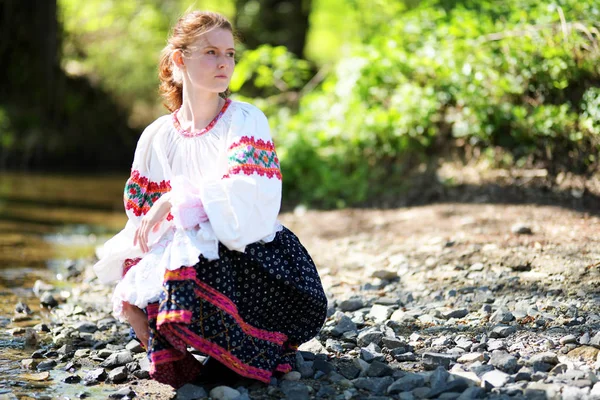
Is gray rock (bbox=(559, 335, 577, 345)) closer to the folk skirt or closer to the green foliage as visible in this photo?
the folk skirt

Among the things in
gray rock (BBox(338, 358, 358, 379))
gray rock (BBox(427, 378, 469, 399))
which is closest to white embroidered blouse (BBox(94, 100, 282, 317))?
gray rock (BBox(338, 358, 358, 379))

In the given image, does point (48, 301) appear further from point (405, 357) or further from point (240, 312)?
point (405, 357)

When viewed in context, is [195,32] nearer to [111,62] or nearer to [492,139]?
[492,139]

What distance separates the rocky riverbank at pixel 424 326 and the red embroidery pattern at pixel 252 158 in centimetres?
84

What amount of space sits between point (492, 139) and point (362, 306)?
2825 millimetres

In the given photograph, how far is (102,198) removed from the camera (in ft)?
30.9

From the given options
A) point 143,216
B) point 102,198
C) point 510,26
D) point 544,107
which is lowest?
point 102,198

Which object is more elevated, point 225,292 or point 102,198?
point 225,292

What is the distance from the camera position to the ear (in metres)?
2.96

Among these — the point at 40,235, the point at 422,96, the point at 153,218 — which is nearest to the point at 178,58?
the point at 153,218

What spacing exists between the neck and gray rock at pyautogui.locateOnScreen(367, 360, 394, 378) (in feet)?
4.06

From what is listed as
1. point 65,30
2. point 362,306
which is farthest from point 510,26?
point 65,30

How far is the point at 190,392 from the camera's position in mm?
2689

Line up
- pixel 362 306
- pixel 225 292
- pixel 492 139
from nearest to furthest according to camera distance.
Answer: pixel 225 292 → pixel 362 306 → pixel 492 139
